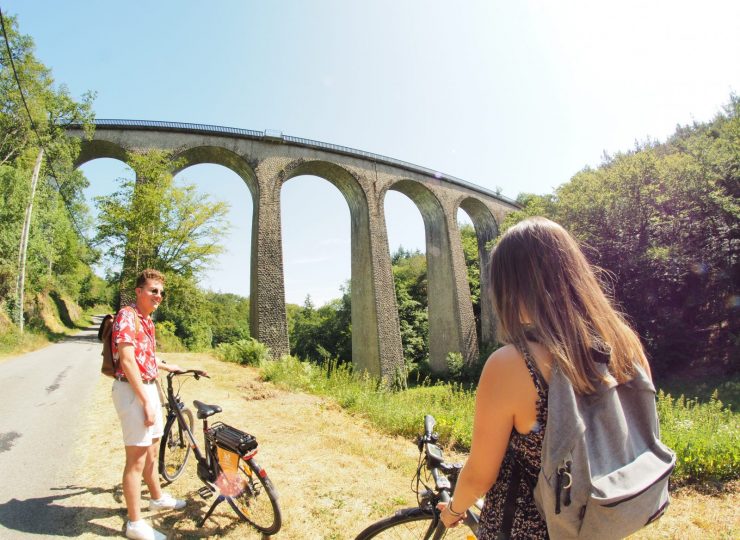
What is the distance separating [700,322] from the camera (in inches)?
639

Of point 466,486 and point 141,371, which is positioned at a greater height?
point 141,371

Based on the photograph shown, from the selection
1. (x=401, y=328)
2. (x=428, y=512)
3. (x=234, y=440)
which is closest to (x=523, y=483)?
(x=428, y=512)

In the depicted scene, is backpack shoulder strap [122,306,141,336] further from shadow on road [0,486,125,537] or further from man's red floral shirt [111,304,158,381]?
shadow on road [0,486,125,537]

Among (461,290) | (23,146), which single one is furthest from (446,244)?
(23,146)

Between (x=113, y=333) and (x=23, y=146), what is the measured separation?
19.7m

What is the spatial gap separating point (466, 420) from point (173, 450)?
3.70 m

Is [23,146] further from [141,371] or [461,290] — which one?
[461,290]

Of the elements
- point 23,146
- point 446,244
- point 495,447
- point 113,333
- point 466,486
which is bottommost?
point 466,486

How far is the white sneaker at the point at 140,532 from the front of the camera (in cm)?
257

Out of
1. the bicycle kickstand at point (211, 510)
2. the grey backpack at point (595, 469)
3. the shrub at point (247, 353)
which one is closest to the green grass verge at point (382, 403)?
the shrub at point (247, 353)

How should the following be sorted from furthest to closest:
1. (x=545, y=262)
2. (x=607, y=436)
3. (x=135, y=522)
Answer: (x=135, y=522)
(x=545, y=262)
(x=607, y=436)

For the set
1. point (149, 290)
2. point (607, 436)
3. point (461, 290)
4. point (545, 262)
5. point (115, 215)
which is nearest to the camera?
point (607, 436)

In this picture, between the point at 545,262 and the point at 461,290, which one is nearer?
the point at 545,262

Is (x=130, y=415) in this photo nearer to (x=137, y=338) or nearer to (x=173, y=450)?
(x=137, y=338)
